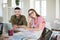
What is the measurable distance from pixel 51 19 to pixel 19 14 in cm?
97

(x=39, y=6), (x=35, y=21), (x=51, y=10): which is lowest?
(x=35, y=21)

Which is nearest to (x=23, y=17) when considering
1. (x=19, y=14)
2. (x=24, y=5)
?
(x=19, y=14)

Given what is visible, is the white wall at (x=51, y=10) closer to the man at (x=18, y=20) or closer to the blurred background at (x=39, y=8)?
the blurred background at (x=39, y=8)

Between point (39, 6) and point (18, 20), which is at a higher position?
point (39, 6)

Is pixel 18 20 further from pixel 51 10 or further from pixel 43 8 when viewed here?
pixel 51 10

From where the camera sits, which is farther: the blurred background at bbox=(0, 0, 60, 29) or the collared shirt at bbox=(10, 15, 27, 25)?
the blurred background at bbox=(0, 0, 60, 29)

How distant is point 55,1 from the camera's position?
3.97 m

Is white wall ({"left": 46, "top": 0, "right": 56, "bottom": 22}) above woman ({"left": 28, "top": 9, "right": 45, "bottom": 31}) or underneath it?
above

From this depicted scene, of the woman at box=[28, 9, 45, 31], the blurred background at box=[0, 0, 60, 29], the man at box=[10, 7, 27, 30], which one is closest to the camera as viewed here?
the woman at box=[28, 9, 45, 31]

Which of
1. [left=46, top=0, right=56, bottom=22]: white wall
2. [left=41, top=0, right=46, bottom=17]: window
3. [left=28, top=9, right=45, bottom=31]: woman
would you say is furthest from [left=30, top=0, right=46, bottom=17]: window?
[left=28, top=9, right=45, bottom=31]: woman

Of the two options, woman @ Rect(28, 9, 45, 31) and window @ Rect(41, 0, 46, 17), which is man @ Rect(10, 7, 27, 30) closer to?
woman @ Rect(28, 9, 45, 31)

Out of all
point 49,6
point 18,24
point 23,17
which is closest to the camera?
point 18,24

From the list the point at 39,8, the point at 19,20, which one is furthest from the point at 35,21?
the point at 39,8

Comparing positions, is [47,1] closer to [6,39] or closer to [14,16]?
[14,16]
